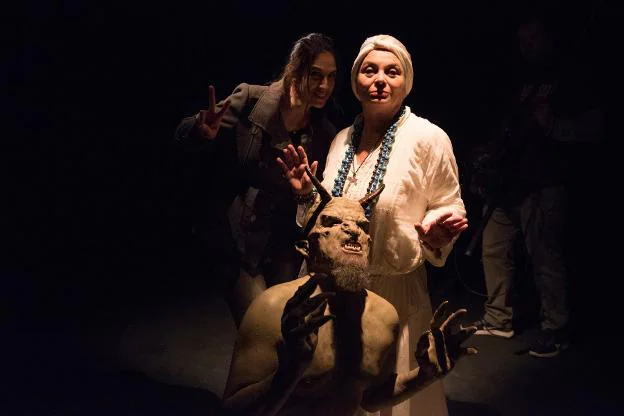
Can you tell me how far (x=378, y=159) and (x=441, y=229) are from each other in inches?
13.5

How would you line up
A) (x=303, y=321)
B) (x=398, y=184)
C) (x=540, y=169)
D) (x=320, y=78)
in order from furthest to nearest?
(x=540, y=169) < (x=320, y=78) < (x=398, y=184) < (x=303, y=321)

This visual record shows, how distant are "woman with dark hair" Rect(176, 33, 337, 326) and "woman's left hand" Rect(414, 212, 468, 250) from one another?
64 cm

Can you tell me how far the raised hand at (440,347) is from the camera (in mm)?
1794

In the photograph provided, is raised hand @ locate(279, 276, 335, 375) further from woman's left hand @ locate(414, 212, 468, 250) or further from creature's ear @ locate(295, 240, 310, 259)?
woman's left hand @ locate(414, 212, 468, 250)

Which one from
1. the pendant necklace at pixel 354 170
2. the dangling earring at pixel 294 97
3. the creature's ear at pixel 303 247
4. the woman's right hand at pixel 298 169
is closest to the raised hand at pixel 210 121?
the dangling earring at pixel 294 97

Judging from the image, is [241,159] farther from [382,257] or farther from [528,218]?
[528,218]

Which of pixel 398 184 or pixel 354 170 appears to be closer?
pixel 398 184

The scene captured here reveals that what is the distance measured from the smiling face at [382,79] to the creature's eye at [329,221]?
0.57 metres

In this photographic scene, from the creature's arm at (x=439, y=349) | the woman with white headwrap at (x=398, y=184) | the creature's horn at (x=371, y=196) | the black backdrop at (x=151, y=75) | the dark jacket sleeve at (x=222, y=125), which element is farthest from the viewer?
the black backdrop at (x=151, y=75)

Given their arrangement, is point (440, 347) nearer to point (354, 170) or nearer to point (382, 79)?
point (354, 170)

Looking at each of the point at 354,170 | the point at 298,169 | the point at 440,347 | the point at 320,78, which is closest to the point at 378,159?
the point at 354,170

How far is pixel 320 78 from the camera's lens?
8.14 ft

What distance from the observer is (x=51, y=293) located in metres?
4.39

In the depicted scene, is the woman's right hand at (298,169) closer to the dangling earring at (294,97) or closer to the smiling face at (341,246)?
the smiling face at (341,246)
